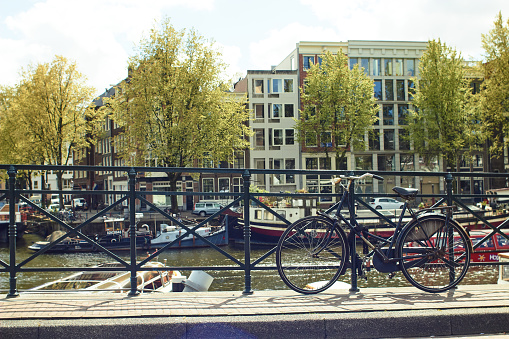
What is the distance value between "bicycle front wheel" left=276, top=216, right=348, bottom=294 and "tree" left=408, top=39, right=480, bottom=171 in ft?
113

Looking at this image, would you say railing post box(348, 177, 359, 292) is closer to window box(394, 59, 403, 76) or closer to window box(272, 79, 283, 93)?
window box(272, 79, 283, 93)

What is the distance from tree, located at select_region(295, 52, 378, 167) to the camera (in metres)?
38.7

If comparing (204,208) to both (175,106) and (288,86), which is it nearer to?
(175,106)

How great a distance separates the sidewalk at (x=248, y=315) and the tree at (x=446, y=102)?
34.4 meters

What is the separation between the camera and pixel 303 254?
4.80 metres

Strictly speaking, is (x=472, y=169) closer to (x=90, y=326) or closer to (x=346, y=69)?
(x=346, y=69)

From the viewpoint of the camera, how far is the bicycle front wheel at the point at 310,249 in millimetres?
4703

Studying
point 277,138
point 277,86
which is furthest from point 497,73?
point 277,86

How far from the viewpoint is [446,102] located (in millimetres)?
36344

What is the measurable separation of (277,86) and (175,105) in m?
22.0

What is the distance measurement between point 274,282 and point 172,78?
59.6 feet

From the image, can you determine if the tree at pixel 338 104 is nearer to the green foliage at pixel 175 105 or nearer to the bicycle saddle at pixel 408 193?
the green foliage at pixel 175 105

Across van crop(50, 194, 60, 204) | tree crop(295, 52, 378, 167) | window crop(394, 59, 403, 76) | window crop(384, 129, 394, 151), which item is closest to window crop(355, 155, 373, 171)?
window crop(384, 129, 394, 151)

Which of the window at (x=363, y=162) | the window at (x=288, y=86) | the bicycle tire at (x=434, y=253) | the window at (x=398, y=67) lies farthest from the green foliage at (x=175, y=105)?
the window at (x=398, y=67)
